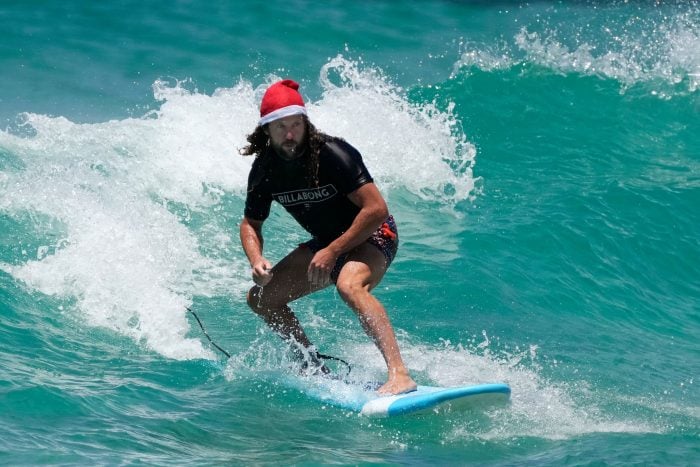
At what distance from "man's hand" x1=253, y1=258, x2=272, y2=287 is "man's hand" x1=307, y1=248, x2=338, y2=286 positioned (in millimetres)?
222

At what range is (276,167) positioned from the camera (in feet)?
17.5

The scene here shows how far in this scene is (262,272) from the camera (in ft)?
17.1

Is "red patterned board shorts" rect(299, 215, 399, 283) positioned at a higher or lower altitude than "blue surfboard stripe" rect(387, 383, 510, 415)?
higher

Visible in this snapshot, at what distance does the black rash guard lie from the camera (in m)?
5.20

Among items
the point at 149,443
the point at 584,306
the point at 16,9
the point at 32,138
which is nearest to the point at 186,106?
the point at 32,138

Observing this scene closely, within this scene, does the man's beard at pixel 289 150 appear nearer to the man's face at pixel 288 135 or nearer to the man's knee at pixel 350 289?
the man's face at pixel 288 135

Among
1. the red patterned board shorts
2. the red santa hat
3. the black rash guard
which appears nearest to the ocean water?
the red patterned board shorts

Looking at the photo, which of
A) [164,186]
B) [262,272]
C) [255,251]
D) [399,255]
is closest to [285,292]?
[255,251]

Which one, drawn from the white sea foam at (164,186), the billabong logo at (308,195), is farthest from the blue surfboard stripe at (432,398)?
the white sea foam at (164,186)

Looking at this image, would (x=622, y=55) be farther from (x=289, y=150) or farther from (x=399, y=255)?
(x=289, y=150)

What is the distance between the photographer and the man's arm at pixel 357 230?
5199mm

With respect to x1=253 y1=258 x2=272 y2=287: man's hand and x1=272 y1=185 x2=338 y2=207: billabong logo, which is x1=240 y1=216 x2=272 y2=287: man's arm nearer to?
x1=253 y1=258 x2=272 y2=287: man's hand

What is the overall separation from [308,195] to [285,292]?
707 mm

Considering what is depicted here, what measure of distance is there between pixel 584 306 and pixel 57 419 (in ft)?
16.1
